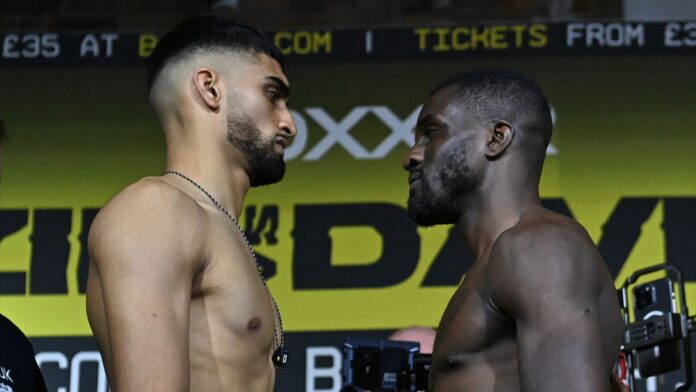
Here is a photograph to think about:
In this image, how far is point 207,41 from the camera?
2.85 m

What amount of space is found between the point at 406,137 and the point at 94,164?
3.60 feet

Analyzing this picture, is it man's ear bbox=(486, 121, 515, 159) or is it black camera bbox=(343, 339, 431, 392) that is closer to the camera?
man's ear bbox=(486, 121, 515, 159)

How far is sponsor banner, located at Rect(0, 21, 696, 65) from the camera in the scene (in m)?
4.88

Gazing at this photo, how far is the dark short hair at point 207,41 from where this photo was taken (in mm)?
2844

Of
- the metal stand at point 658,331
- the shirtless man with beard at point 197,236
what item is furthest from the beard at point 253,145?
the metal stand at point 658,331

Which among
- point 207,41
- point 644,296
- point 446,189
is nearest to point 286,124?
point 207,41

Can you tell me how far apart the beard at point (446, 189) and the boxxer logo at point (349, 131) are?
189 centimetres

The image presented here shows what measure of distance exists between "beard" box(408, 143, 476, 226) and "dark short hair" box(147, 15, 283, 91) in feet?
1.36

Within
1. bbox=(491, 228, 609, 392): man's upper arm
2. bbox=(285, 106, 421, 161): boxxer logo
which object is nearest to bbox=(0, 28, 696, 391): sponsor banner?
bbox=(285, 106, 421, 161): boxxer logo

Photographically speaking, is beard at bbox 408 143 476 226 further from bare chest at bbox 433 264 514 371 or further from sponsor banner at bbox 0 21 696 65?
sponsor banner at bbox 0 21 696 65

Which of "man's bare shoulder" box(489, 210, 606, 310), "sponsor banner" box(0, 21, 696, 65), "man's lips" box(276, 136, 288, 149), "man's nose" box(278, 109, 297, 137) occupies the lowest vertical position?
"man's bare shoulder" box(489, 210, 606, 310)

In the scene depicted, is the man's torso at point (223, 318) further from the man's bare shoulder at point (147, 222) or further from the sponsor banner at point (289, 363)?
Result: the sponsor banner at point (289, 363)

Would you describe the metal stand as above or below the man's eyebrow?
below

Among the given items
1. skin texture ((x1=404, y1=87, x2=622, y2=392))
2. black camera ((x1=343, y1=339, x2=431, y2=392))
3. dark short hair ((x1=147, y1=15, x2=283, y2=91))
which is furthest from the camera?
black camera ((x1=343, y1=339, x2=431, y2=392))
